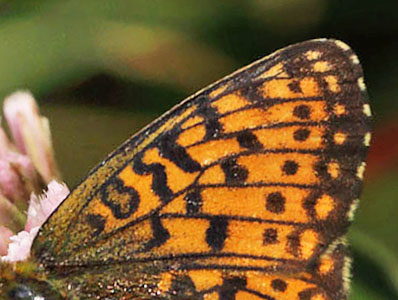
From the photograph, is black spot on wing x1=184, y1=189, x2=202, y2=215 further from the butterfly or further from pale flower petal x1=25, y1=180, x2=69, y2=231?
pale flower petal x1=25, y1=180, x2=69, y2=231

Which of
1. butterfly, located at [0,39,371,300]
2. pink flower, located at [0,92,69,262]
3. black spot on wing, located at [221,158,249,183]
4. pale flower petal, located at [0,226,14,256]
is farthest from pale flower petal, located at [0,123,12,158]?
black spot on wing, located at [221,158,249,183]

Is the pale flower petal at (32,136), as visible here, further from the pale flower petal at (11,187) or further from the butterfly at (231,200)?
the butterfly at (231,200)

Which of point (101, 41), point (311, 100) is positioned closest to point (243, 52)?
point (101, 41)

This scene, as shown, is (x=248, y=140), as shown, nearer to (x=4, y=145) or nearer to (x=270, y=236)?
(x=270, y=236)

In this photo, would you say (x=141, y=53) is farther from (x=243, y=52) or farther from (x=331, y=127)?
(x=331, y=127)

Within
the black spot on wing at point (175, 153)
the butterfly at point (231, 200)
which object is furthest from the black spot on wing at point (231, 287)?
the black spot on wing at point (175, 153)
